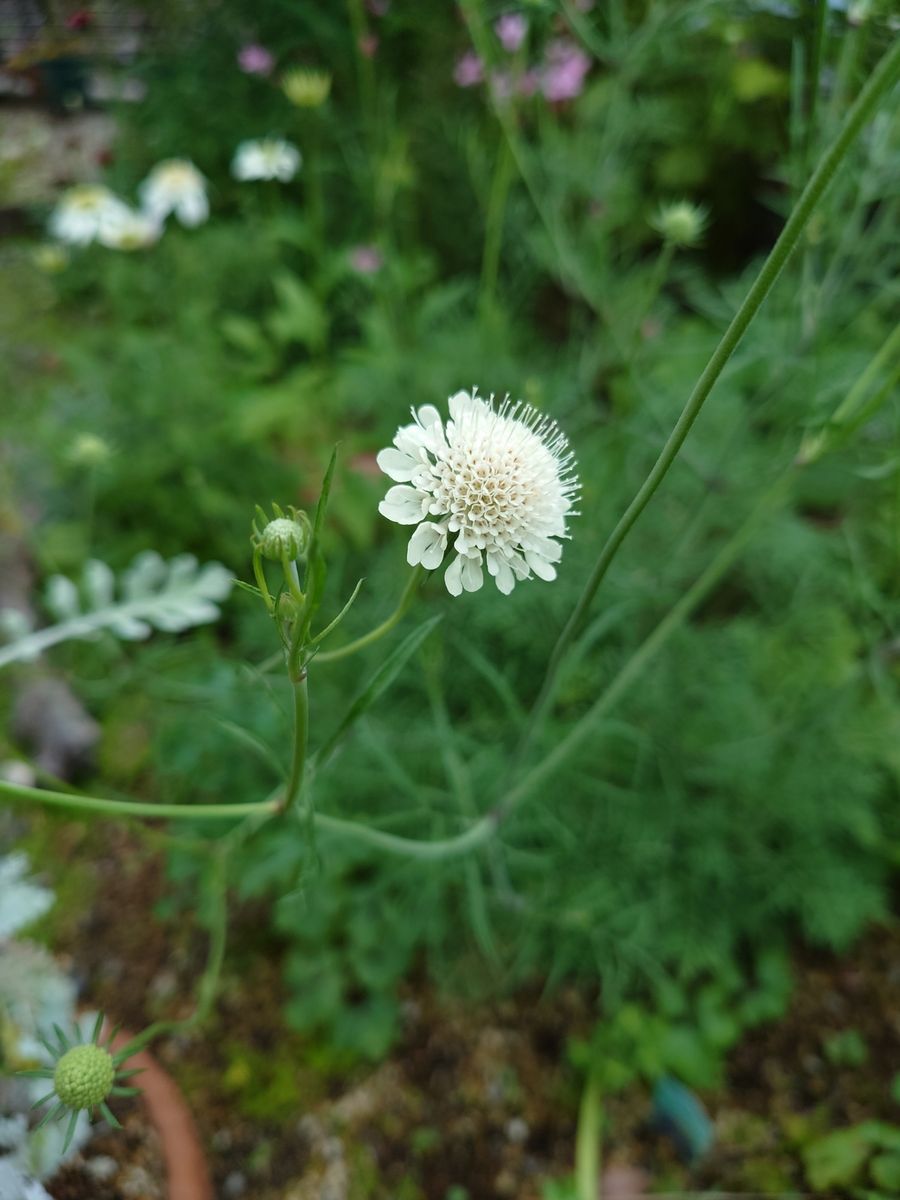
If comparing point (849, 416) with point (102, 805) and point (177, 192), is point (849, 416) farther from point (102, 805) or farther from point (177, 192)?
point (177, 192)

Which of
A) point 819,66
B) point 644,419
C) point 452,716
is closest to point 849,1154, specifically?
point 452,716

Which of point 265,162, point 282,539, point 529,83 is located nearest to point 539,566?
point 282,539

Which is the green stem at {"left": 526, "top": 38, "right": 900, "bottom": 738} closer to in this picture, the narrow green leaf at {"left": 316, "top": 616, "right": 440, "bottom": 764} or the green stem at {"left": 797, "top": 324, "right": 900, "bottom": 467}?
the narrow green leaf at {"left": 316, "top": 616, "right": 440, "bottom": 764}

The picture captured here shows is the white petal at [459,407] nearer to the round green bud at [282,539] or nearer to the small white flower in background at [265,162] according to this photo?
the round green bud at [282,539]

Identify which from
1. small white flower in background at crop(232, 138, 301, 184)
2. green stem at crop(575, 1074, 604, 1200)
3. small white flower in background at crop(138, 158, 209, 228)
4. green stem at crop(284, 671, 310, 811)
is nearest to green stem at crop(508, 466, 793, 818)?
green stem at crop(284, 671, 310, 811)

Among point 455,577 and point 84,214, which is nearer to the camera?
point 455,577

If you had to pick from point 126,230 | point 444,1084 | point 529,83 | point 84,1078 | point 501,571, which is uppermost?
point 529,83
